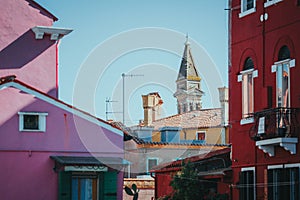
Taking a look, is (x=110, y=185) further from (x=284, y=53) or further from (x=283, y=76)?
(x=284, y=53)

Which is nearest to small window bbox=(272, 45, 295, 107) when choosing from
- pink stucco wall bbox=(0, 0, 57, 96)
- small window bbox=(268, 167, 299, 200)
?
small window bbox=(268, 167, 299, 200)

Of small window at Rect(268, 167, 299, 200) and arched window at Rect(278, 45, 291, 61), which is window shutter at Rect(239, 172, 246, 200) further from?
arched window at Rect(278, 45, 291, 61)

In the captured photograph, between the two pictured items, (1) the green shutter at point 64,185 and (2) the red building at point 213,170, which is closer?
(2) the red building at point 213,170

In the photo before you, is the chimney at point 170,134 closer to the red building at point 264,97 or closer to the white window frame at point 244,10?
the red building at point 264,97

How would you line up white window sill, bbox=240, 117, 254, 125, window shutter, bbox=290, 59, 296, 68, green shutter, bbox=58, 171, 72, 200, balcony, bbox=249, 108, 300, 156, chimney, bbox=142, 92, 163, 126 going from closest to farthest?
balcony, bbox=249, 108, 300, 156, window shutter, bbox=290, 59, 296, 68, white window sill, bbox=240, 117, 254, 125, green shutter, bbox=58, 171, 72, 200, chimney, bbox=142, 92, 163, 126

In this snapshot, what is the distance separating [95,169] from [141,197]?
8979 millimetres

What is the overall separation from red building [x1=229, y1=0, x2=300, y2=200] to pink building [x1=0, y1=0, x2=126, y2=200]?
4.56m

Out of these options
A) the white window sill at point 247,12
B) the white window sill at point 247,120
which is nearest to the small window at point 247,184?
the white window sill at point 247,120

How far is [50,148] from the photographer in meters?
27.3

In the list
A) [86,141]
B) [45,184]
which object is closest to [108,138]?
[86,141]

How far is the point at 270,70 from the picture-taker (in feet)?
78.1

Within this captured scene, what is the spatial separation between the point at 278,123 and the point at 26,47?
11356 millimetres

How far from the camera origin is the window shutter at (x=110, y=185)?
27.8m

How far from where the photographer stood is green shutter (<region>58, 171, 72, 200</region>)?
26.9 m
